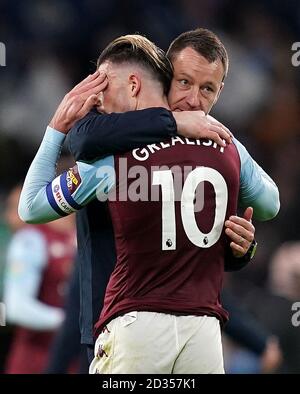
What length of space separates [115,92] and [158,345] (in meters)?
0.89

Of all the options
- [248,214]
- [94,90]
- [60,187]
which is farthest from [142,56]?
[248,214]

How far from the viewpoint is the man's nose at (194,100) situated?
3430 mm

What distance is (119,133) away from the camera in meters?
3.17

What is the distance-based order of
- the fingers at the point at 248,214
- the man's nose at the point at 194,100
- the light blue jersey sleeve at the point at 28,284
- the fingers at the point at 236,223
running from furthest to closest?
the light blue jersey sleeve at the point at 28,284 < the man's nose at the point at 194,100 < the fingers at the point at 248,214 < the fingers at the point at 236,223

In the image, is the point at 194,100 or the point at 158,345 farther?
the point at 194,100

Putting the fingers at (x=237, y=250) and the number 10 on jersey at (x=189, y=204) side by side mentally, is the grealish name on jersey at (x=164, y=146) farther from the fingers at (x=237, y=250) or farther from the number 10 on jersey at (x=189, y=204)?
the fingers at (x=237, y=250)

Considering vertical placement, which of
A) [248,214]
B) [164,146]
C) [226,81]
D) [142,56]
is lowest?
[248,214]

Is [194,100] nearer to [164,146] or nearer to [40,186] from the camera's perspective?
[164,146]

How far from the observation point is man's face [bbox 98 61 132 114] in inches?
133

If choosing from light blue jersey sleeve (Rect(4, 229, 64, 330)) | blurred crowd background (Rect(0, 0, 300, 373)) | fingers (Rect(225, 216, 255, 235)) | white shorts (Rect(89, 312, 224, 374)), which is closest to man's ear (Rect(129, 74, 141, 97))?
fingers (Rect(225, 216, 255, 235))

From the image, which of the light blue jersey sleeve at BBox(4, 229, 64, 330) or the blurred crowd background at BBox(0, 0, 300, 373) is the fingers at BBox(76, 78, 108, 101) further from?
the blurred crowd background at BBox(0, 0, 300, 373)

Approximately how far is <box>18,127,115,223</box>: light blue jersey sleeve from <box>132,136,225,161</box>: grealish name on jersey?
91 mm

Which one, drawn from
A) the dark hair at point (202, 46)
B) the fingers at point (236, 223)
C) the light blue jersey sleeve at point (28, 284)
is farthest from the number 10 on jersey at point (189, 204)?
the light blue jersey sleeve at point (28, 284)

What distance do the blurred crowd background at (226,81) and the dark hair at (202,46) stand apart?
13.0ft
